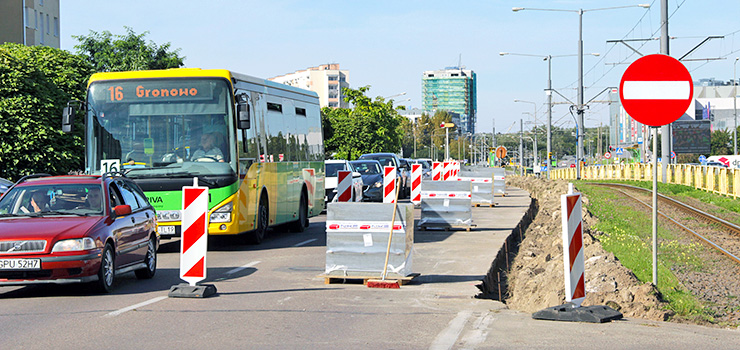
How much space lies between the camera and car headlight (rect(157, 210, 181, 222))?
15.8 meters

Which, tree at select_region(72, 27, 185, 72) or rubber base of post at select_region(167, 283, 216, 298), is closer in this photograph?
rubber base of post at select_region(167, 283, 216, 298)

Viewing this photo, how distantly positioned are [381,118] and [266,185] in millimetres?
60090

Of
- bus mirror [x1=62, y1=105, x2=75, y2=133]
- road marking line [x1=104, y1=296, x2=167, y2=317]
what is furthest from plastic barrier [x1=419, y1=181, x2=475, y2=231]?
road marking line [x1=104, y1=296, x2=167, y2=317]

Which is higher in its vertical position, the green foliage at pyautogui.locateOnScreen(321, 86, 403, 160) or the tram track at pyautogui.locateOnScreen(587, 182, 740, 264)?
the green foliage at pyautogui.locateOnScreen(321, 86, 403, 160)

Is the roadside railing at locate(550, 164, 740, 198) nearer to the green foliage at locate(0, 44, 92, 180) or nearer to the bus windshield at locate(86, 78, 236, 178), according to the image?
the green foliage at locate(0, 44, 92, 180)

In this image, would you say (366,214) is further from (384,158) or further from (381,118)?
(381,118)

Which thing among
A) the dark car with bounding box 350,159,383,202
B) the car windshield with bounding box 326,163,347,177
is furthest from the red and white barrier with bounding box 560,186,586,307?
the dark car with bounding box 350,159,383,202

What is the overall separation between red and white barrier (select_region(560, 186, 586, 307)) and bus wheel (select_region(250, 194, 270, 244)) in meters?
9.27

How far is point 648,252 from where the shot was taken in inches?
591

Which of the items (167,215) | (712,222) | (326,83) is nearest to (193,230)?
(167,215)

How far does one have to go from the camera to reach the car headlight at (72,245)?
9992mm

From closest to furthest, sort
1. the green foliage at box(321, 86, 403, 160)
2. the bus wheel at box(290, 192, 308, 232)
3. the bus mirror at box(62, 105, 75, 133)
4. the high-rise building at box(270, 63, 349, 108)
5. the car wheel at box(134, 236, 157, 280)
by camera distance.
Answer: the car wheel at box(134, 236, 157, 280), the bus mirror at box(62, 105, 75, 133), the bus wheel at box(290, 192, 308, 232), the green foliage at box(321, 86, 403, 160), the high-rise building at box(270, 63, 349, 108)

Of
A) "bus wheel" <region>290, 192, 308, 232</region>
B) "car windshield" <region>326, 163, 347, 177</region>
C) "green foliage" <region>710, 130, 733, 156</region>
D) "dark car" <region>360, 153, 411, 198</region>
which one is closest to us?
"bus wheel" <region>290, 192, 308, 232</region>

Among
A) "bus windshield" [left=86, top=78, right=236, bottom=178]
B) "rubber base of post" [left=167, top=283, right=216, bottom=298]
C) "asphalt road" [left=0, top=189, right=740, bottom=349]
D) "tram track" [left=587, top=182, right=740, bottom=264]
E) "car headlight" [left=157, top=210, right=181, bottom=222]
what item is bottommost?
"tram track" [left=587, top=182, right=740, bottom=264]
